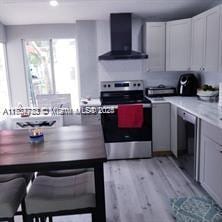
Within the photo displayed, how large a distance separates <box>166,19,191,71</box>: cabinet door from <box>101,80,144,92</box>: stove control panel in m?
0.64

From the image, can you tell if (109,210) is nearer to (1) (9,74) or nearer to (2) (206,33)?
(2) (206,33)

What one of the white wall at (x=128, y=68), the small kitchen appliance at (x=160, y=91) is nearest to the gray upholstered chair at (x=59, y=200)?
the small kitchen appliance at (x=160, y=91)

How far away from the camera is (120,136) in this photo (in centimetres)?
Answer: 377

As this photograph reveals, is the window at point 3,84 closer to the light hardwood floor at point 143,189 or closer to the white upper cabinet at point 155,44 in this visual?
the light hardwood floor at point 143,189

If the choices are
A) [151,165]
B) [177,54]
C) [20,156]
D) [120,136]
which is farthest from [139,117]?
[20,156]

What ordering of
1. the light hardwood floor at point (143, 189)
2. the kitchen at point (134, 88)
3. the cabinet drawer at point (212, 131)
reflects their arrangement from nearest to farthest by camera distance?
1. the cabinet drawer at point (212, 131)
2. the light hardwood floor at point (143, 189)
3. the kitchen at point (134, 88)

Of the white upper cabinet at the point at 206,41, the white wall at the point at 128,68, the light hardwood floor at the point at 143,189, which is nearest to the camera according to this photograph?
the light hardwood floor at the point at 143,189

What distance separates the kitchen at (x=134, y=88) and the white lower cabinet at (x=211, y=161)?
0.01 metres

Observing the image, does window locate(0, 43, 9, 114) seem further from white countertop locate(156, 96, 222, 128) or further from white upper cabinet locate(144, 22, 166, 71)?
white countertop locate(156, 96, 222, 128)

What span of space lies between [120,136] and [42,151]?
2.11m

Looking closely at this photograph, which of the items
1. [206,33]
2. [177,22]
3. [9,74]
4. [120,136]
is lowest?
[120,136]

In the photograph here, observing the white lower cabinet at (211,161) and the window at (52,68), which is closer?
the white lower cabinet at (211,161)

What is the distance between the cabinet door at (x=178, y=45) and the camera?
3676mm

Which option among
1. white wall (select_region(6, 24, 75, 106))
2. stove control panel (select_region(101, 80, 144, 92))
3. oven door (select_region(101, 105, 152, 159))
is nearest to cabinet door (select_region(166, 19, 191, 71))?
stove control panel (select_region(101, 80, 144, 92))
